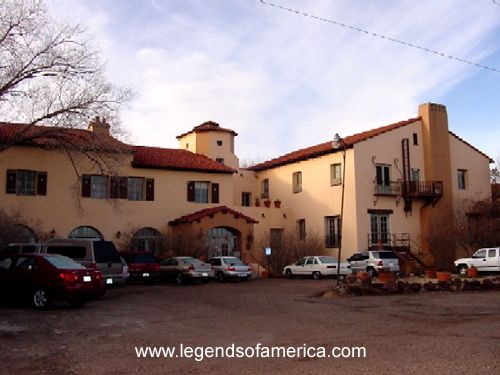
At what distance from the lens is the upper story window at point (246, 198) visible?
47.5 metres

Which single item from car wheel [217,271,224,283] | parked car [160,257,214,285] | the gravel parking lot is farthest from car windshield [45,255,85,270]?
car wheel [217,271,224,283]

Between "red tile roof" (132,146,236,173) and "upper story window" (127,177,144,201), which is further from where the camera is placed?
"red tile roof" (132,146,236,173)

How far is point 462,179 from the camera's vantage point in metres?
43.7

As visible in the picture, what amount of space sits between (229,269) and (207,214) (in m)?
6.41

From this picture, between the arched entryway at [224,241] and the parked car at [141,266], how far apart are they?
7.66 m

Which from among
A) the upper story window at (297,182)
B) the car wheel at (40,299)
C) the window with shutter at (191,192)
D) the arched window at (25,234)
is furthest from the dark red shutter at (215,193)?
the car wheel at (40,299)

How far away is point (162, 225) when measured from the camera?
36.7 metres

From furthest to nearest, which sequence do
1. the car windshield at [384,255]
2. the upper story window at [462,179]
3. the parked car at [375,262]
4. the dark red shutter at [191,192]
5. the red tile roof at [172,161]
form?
1. the upper story window at [462,179]
2. the dark red shutter at [191,192]
3. the red tile roof at [172,161]
4. the car windshield at [384,255]
5. the parked car at [375,262]

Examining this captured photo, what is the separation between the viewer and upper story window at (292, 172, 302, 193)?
1718 inches

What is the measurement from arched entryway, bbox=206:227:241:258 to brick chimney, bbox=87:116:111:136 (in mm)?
9686

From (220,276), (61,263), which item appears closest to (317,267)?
(220,276)

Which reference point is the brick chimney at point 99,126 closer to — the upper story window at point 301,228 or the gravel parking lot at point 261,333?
the gravel parking lot at point 261,333

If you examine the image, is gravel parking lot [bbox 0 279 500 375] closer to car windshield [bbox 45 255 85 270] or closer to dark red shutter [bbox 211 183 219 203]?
car windshield [bbox 45 255 85 270]

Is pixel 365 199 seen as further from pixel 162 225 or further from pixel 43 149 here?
pixel 43 149
